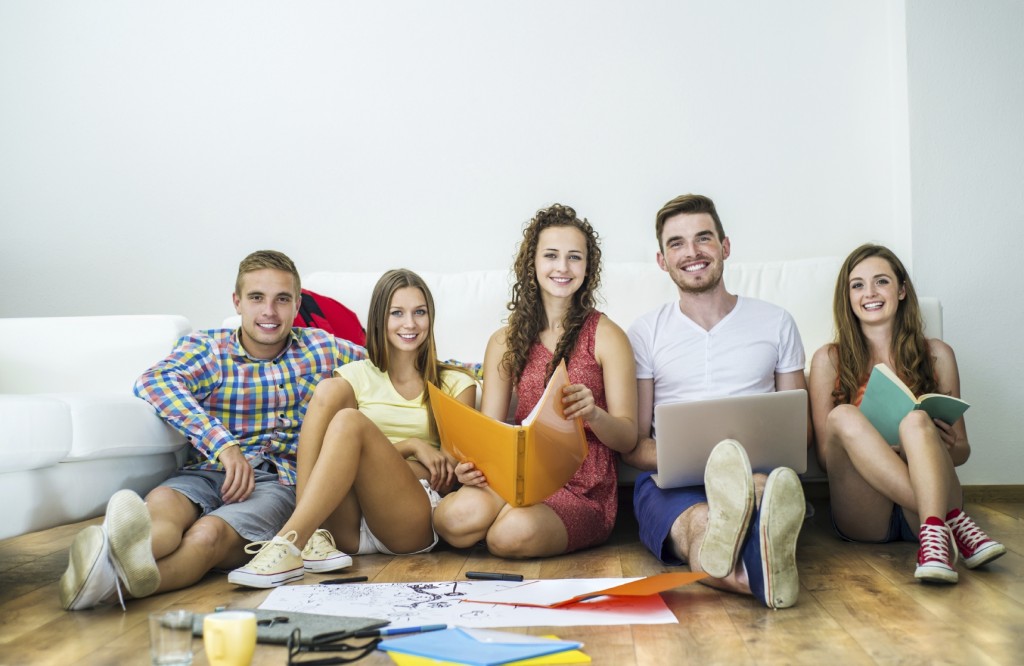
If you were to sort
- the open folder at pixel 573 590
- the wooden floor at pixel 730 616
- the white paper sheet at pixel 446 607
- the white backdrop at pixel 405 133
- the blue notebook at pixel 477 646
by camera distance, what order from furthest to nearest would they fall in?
the white backdrop at pixel 405 133, the open folder at pixel 573 590, the white paper sheet at pixel 446 607, the wooden floor at pixel 730 616, the blue notebook at pixel 477 646

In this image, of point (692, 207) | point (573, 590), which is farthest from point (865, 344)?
point (573, 590)

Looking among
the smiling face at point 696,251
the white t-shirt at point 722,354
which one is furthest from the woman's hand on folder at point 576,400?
the smiling face at point 696,251

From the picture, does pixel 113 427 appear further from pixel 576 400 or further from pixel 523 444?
pixel 576 400

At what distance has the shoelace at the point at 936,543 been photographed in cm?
186

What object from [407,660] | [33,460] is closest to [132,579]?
[33,460]

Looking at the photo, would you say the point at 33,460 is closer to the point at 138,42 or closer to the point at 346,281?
the point at 346,281

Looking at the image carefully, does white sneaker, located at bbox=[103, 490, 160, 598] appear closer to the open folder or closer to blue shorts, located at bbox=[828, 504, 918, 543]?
the open folder

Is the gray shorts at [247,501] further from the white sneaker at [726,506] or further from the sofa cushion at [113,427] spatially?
the white sneaker at [726,506]

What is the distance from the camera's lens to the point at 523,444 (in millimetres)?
1997

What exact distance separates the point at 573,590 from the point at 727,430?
1.70 feet

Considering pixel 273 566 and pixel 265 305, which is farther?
pixel 265 305

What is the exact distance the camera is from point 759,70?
363 centimetres

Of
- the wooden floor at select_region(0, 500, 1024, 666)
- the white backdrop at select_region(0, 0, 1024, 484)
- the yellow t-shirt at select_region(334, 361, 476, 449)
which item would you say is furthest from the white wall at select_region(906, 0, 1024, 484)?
the yellow t-shirt at select_region(334, 361, 476, 449)

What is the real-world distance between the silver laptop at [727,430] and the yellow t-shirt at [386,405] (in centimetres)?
67
